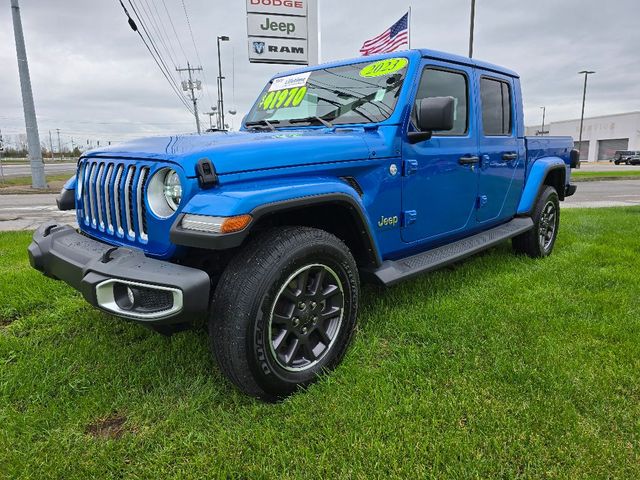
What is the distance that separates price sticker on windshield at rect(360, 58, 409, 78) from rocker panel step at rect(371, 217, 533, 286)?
134 cm

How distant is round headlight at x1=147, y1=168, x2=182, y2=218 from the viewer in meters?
2.18

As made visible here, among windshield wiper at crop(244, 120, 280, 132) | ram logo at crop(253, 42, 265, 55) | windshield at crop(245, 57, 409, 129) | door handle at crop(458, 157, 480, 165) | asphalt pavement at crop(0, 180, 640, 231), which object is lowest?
asphalt pavement at crop(0, 180, 640, 231)

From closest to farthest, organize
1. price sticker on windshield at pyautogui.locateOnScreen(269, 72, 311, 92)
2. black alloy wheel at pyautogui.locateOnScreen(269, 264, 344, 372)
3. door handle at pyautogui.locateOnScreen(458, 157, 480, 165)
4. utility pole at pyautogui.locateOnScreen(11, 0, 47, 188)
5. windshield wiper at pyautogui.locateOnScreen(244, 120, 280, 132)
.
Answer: black alloy wheel at pyautogui.locateOnScreen(269, 264, 344, 372), windshield wiper at pyautogui.locateOnScreen(244, 120, 280, 132), door handle at pyautogui.locateOnScreen(458, 157, 480, 165), price sticker on windshield at pyautogui.locateOnScreen(269, 72, 311, 92), utility pole at pyautogui.locateOnScreen(11, 0, 47, 188)

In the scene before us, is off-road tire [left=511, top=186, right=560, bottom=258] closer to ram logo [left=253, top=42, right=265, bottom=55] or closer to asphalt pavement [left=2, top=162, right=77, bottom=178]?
ram logo [left=253, top=42, right=265, bottom=55]

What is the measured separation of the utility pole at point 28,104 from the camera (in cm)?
1306

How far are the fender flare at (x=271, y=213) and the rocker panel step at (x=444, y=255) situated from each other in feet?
0.42

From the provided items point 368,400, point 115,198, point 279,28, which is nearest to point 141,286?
point 115,198

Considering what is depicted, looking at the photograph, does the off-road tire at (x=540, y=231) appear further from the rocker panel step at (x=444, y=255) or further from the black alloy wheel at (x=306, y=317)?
the black alloy wheel at (x=306, y=317)

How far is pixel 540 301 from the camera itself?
11.5ft

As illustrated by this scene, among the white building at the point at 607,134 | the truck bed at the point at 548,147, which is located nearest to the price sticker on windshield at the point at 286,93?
the truck bed at the point at 548,147

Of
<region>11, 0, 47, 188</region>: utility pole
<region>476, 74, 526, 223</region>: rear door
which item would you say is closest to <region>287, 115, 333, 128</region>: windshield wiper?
<region>476, 74, 526, 223</region>: rear door

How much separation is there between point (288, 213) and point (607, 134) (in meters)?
73.8

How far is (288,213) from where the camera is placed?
8.48 feet

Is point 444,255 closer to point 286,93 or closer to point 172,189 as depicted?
point 286,93
